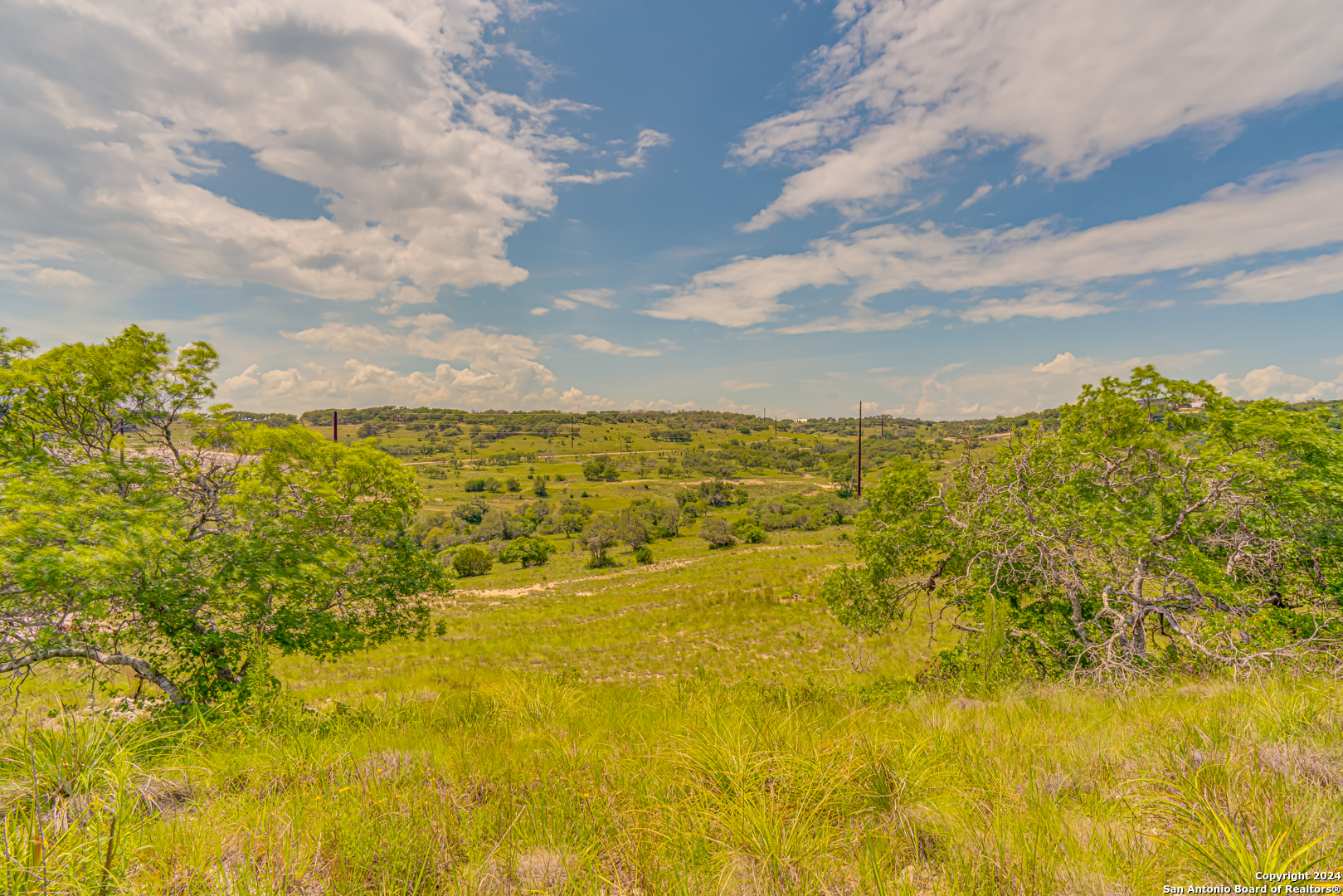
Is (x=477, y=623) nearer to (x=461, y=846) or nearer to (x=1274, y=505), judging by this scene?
(x=461, y=846)

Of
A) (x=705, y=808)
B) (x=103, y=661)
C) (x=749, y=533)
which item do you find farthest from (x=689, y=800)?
(x=749, y=533)

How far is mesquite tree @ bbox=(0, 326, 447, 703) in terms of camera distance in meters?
6.00

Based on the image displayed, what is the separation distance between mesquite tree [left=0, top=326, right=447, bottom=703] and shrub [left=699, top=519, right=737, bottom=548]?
62303mm

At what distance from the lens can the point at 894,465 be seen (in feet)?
49.5

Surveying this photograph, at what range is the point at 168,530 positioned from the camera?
24.2 feet

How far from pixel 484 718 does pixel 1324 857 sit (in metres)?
6.49

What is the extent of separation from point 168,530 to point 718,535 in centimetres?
6815

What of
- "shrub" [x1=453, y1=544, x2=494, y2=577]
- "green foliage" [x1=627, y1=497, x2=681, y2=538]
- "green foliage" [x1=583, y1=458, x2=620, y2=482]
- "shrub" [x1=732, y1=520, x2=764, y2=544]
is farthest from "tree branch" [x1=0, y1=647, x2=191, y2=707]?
"green foliage" [x1=583, y1=458, x2=620, y2=482]

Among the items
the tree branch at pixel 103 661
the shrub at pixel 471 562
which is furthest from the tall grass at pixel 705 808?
the shrub at pixel 471 562

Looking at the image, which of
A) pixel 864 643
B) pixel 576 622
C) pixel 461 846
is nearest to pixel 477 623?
pixel 576 622

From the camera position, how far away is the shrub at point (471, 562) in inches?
2298

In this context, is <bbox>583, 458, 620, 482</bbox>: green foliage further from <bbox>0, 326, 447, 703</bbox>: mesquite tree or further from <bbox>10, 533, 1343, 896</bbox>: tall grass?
<bbox>10, 533, 1343, 896</bbox>: tall grass

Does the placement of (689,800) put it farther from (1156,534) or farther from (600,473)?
(600,473)

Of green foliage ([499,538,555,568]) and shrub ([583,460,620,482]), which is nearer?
green foliage ([499,538,555,568])
